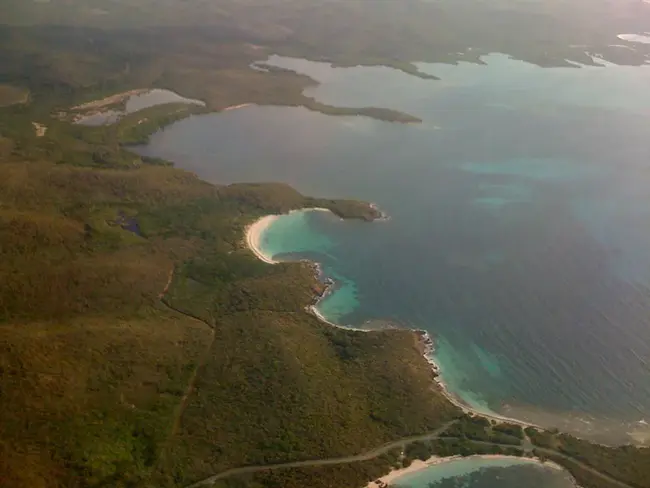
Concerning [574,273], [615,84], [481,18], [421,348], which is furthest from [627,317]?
[481,18]

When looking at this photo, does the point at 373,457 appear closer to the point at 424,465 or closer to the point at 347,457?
the point at 347,457

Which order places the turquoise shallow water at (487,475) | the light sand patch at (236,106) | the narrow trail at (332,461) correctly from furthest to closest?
1. the light sand patch at (236,106)
2. the turquoise shallow water at (487,475)
3. the narrow trail at (332,461)

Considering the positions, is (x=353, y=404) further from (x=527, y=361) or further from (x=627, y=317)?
(x=627, y=317)

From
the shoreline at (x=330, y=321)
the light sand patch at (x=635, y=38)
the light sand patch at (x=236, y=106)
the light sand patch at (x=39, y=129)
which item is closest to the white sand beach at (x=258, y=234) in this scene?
the shoreline at (x=330, y=321)

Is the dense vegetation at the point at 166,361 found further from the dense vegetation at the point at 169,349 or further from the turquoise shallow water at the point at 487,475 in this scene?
the turquoise shallow water at the point at 487,475

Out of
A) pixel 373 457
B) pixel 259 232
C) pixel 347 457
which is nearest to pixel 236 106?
pixel 259 232

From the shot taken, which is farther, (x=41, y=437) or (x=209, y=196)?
(x=209, y=196)
